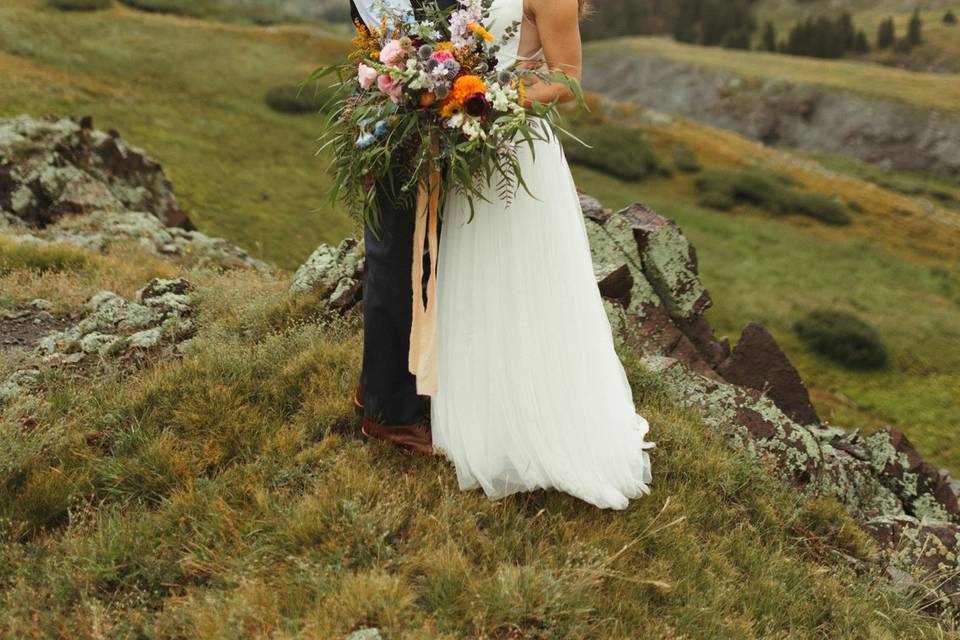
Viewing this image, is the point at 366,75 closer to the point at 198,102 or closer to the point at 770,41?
the point at 198,102

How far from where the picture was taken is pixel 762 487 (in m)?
5.59

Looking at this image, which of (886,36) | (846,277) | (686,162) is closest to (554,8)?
(846,277)

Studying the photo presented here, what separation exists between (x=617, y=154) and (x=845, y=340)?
18.8 meters

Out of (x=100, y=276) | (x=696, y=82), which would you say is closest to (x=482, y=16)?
(x=100, y=276)

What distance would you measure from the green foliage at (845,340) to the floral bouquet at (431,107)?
65.3 ft

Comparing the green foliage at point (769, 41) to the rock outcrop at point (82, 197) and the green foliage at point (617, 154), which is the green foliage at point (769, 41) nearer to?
the green foliage at point (617, 154)

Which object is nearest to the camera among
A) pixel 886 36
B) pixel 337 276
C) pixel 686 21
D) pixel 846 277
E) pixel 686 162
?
pixel 337 276

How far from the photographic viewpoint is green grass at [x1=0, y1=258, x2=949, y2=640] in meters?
3.54

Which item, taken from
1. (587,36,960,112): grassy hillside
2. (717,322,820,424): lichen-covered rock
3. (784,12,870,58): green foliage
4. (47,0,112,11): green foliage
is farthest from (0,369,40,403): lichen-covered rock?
(784,12,870,58): green foliage

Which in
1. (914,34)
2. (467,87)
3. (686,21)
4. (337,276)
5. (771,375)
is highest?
(686,21)

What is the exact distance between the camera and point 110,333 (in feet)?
23.4

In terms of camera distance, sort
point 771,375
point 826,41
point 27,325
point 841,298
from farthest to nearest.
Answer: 1. point 826,41
2. point 841,298
3. point 771,375
4. point 27,325

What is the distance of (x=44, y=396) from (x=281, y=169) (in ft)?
70.0

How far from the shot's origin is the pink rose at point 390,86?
395 cm
